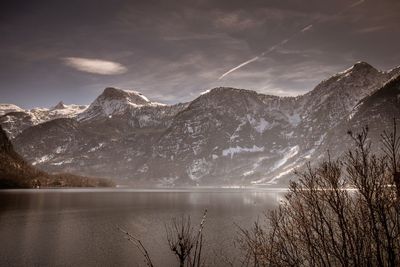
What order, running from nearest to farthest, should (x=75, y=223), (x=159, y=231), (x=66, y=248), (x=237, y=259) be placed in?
(x=237, y=259) → (x=66, y=248) → (x=159, y=231) → (x=75, y=223)

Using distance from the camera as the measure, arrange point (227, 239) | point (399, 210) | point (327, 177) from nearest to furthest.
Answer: point (399, 210), point (327, 177), point (227, 239)

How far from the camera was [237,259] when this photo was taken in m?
47.0

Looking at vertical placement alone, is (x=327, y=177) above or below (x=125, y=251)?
above

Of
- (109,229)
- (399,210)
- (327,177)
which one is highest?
(327,177)

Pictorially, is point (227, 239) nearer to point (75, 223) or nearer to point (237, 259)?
point (237, 259)

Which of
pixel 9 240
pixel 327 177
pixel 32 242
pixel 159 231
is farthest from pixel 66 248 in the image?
pixel 327 177

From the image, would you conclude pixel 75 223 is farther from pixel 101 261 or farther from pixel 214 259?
pixel 214 259

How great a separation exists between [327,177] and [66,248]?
51.8 meters

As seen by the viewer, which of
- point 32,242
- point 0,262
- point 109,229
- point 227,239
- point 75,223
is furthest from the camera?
point 75,223

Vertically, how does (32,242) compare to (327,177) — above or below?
below

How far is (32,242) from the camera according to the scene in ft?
197

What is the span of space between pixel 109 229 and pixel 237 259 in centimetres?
4227

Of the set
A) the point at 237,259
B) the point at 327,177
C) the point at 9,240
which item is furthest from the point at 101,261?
the point at 327,177

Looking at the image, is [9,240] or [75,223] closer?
[9,240]
